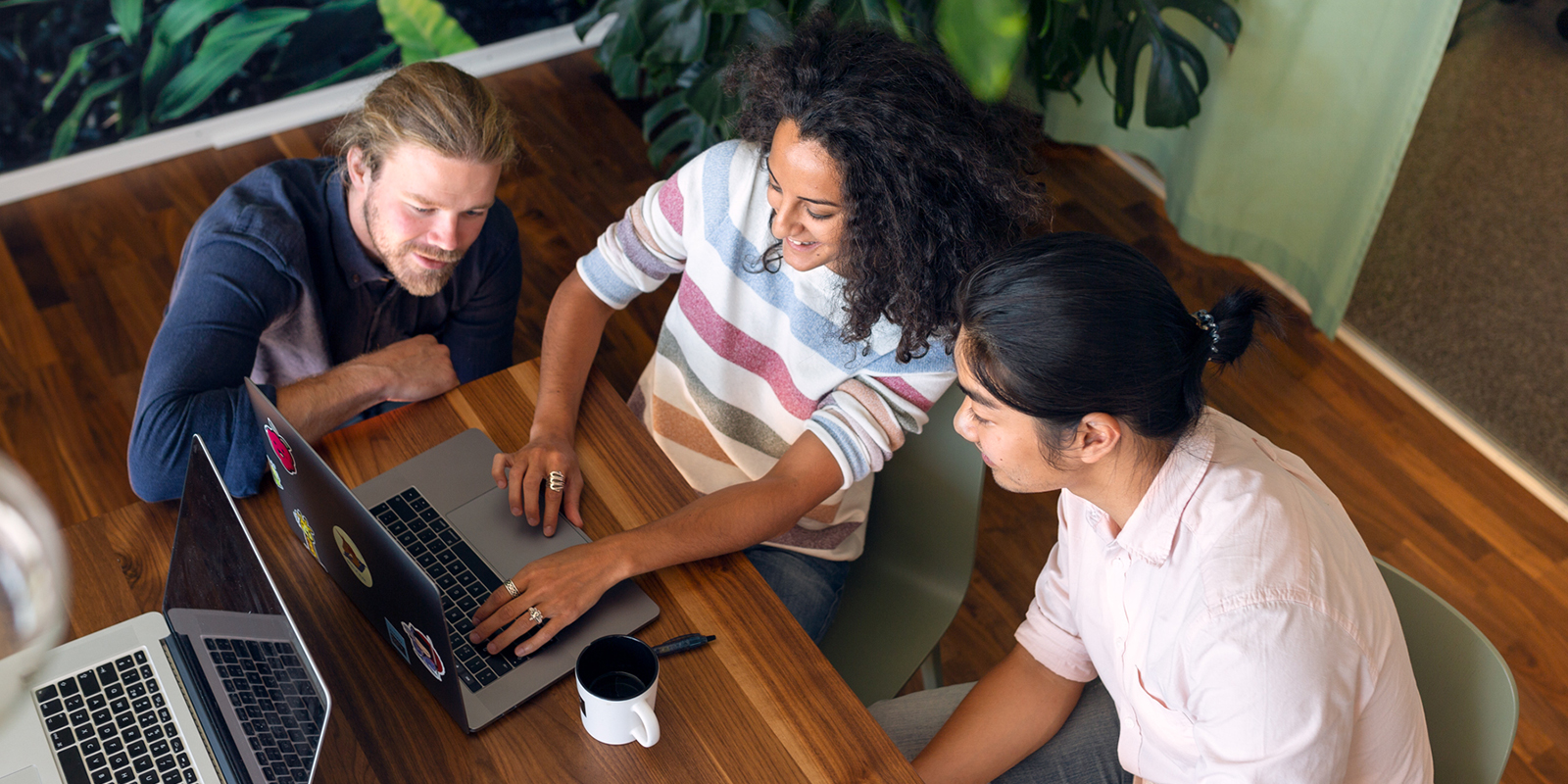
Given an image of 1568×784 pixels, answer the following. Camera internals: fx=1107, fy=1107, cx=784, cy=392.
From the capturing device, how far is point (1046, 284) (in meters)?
1.06

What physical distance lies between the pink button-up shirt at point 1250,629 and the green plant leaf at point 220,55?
2877 millimetres

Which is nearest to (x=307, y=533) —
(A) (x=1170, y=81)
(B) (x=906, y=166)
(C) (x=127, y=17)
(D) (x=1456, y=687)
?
(B) (x=906, y=166)

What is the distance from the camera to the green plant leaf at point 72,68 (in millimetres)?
2936

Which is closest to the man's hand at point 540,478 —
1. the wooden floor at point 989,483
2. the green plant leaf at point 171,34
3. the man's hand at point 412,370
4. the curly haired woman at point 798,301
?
the curly haired woman at point 798,301

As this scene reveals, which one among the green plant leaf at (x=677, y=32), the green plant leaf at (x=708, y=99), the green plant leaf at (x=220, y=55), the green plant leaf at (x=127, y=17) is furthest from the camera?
the green plant leaf at (x=220, y=55)

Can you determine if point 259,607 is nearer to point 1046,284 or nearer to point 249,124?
point 1046,284

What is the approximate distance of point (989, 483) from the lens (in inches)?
101

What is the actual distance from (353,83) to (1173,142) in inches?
96.2

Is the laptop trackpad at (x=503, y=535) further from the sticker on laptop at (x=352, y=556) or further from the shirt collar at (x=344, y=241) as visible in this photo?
the shirt collar at (x=344, y=241)

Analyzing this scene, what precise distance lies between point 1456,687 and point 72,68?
3.37 m

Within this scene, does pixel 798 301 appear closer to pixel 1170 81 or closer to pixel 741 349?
pixel 741 349

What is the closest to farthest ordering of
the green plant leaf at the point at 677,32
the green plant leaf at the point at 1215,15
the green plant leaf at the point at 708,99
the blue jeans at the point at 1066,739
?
1. the blue jeans at the point at 1066,739
2. the green plant leaf at the point at 677,32
3. the green plant leaf at the point at 708,99
4. the green plant leaf at the point at 1215,15

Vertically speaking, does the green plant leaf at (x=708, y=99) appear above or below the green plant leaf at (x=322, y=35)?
above

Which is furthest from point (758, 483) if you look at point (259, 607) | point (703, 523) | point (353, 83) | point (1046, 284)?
point (353, 83)
